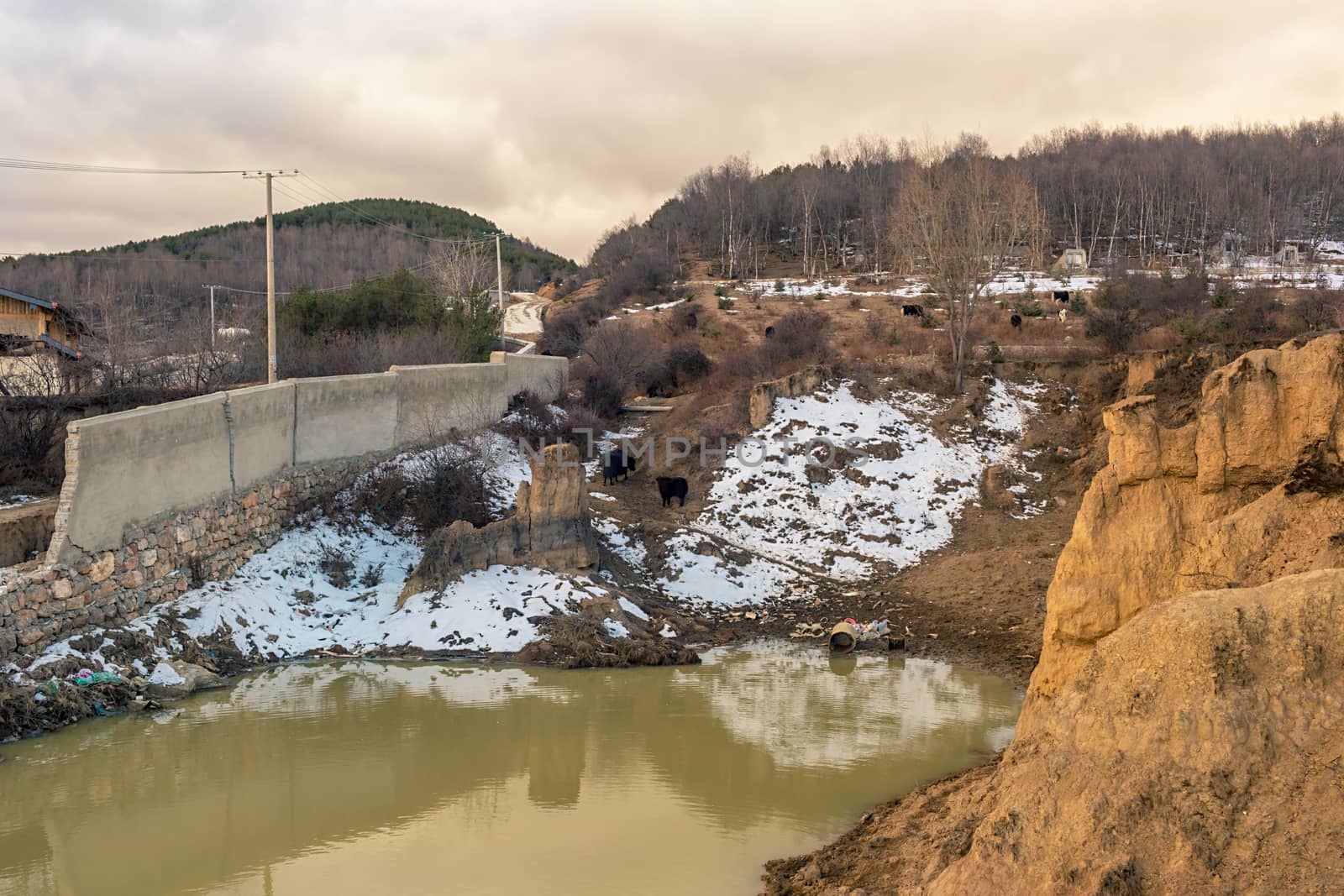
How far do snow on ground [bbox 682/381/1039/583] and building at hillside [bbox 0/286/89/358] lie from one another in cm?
2035

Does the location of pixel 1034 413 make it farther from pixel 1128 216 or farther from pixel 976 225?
pixel 1128 216

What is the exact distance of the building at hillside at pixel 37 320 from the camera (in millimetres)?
30312

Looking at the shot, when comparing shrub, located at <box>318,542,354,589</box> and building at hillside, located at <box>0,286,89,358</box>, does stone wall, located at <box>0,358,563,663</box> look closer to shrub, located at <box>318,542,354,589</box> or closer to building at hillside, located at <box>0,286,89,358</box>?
shrub, located at <box>318,542,354,589</box>

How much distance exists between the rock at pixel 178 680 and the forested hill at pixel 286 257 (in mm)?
47000

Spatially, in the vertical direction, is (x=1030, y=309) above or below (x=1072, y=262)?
below

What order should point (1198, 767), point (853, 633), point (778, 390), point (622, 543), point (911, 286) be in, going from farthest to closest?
1. point (911, 286)
2. point (778, 390)
3. point (622, 543)
4. point (853, 633)
5. point (1198, 767)

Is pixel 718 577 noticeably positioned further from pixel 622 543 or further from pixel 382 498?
pixel 382 498

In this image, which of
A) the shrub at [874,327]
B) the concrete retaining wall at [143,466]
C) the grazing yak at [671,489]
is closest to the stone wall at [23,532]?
the concrete retaining wall at [143,466]

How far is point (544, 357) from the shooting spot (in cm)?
2988

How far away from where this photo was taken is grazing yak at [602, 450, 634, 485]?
76.8 feet

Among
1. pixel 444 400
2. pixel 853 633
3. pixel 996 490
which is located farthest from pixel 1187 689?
A: pixel 444 400

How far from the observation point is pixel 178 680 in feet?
42.5

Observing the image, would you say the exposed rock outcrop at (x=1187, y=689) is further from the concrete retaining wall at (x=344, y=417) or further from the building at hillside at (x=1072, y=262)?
the building at hillside at (x=1072, y=262)

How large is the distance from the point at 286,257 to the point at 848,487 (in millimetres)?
82503
